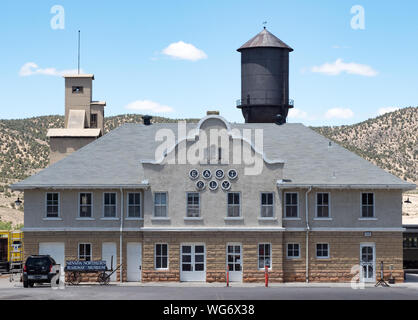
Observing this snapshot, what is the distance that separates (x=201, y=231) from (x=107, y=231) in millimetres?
5565

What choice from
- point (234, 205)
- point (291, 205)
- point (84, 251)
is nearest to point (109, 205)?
point (84, 251)

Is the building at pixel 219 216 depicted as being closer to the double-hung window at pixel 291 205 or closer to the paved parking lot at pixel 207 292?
the double-hung window at pixel 291 205

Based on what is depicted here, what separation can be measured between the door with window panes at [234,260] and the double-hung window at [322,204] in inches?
202

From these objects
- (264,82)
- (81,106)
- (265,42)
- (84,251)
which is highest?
(265,42)

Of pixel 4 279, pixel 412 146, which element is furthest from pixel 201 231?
pixel 412 146

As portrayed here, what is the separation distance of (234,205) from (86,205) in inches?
345

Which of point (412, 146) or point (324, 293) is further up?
point (412, 146)

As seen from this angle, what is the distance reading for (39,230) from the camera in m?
53.8

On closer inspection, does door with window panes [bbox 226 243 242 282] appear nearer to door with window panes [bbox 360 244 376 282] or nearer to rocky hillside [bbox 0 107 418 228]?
door with window panes [bbox 360 244 376 282]

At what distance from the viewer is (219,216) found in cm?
5322

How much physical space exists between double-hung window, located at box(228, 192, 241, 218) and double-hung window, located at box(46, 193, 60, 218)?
10197 millimetres

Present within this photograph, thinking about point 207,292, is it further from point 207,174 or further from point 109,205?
point 109,205
